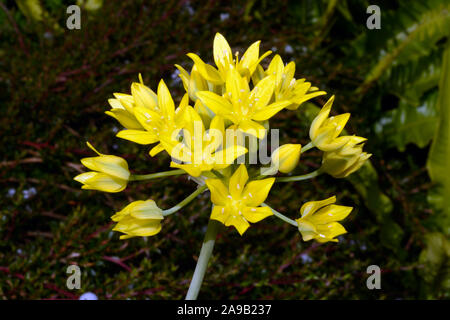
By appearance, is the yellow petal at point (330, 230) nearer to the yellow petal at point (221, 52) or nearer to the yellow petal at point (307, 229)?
the yellow petal at point (307, 229)

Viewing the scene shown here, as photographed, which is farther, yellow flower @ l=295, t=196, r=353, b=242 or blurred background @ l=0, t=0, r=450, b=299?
blurred background @ l=0, t=0, r=450, b=299

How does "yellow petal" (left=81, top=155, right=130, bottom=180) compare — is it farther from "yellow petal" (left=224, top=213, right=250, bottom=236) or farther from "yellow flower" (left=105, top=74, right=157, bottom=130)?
"yellow petal" (left=224, top=213, right=250, bottom=236)

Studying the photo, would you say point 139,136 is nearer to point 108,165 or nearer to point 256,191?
point 108,165

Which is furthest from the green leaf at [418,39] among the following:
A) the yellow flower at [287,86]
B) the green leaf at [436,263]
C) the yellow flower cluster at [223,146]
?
the yellow flower cluster at [223,146]

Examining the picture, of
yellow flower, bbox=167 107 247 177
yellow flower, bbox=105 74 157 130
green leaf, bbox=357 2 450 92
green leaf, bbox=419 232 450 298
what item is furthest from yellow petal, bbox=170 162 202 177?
green leaf, bbox=357 2 450 92

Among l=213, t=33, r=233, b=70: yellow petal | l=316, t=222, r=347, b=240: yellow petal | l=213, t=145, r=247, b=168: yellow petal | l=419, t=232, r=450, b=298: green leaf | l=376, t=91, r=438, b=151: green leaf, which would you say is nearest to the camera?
l=213, t=145, r=247, b=168: yellow petal

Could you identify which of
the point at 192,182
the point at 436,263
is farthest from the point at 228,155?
the point at 436,263

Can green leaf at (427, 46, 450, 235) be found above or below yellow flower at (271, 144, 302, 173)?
below

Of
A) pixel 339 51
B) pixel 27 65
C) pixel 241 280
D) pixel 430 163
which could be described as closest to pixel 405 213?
pixel 430 163
